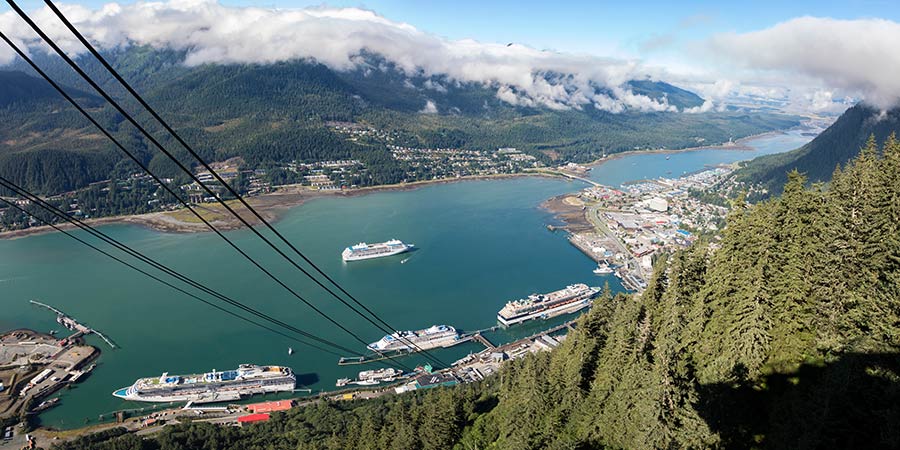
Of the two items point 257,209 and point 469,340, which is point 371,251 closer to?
point 469,340

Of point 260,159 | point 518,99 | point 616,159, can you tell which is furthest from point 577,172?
point 518,99

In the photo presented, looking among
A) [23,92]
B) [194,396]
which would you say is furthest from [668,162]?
[23,92]

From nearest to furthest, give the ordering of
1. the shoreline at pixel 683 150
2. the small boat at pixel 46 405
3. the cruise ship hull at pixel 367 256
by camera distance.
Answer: the small boat at pixel 46 405 → the cruise ship hull at pixel 367 256 → the shoreline at pixel 683 150

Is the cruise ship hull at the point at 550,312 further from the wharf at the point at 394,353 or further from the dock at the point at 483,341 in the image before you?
the dock at the point at 483,341

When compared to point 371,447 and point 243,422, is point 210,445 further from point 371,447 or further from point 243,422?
point 371,447

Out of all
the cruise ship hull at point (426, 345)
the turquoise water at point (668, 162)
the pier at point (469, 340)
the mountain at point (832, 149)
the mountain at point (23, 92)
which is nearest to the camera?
the pier at point (469, 340)

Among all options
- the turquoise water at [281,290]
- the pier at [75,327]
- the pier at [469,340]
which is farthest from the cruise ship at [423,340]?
the pier at [75,327]

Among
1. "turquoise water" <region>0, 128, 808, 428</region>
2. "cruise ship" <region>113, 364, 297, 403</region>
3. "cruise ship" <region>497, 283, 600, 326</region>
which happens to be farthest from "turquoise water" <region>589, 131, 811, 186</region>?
"cruise ship" <region>113, 364, 297, 403</region>
